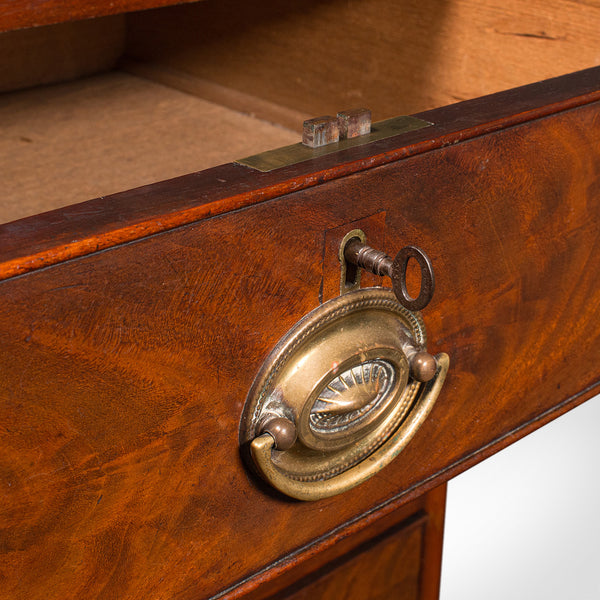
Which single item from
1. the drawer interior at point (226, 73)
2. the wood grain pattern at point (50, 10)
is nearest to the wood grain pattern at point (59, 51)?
the drawer interior at point (226, 73)

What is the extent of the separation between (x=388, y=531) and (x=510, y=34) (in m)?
0.63

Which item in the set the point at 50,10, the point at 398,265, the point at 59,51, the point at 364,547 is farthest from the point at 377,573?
the point at 59,51

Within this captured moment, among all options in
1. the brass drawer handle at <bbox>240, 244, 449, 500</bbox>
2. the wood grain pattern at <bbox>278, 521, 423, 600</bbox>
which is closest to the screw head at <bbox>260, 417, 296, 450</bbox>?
the brass drawer handle at <bbox>240, 244, 449, 500</bbox>

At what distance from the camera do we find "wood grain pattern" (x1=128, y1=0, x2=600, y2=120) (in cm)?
108

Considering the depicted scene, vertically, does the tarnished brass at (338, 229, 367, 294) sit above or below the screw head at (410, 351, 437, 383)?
above

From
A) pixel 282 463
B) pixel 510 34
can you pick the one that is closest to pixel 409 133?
pixel 282 463

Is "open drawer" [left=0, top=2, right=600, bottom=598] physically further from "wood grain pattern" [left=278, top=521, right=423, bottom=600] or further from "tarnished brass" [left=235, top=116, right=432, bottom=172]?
"wood grain pattern" [left=278, top=521, right=423, bottom=600]

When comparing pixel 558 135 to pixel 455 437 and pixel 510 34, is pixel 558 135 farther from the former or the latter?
pixel 510 34

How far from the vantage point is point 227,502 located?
666mm

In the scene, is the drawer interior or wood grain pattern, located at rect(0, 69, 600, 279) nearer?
wood grain pattern, located at rect(0, 69, 600, 279)

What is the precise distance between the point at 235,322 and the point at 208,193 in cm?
9

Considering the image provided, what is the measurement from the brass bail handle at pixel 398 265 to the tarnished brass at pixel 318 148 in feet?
0.23

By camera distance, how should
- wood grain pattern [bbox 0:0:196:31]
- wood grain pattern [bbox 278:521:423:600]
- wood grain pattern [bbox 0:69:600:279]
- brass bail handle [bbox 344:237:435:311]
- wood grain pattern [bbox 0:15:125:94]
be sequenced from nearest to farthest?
1. wood grain pattern [bbox 0:69:600:279]
2. brass bail handle [bbox 344:237:435:311]
3. wood grain pattern [bbox 0:0:196:31]
4. wood grain pattern [bbox 278:521:423:600]
5. wood grain pattern [bbox 0:15:125:94]

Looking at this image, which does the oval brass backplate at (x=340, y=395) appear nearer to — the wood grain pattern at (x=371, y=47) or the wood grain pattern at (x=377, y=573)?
the wood grain pattern at (x=377, y=573)
